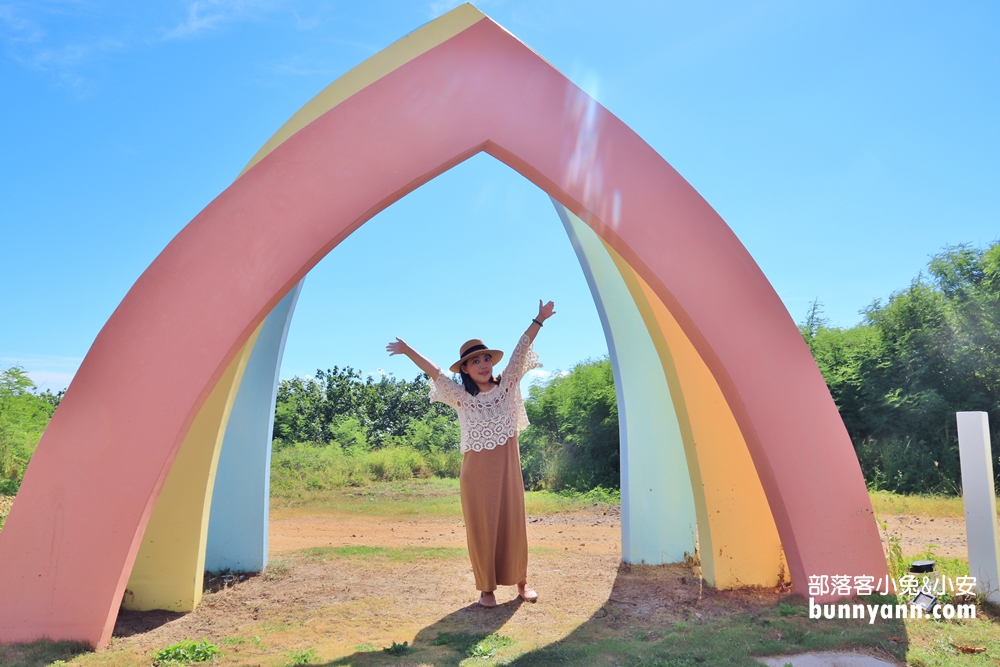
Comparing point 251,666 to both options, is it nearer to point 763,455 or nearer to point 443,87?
point 763,455

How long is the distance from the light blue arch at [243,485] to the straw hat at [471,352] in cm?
206

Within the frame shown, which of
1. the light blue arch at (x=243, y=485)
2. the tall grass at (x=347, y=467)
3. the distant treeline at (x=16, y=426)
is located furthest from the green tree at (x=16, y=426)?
the light blue arch at (x=243, y=485)

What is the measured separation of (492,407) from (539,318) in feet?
2.50

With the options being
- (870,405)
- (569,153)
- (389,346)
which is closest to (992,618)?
(569,153)

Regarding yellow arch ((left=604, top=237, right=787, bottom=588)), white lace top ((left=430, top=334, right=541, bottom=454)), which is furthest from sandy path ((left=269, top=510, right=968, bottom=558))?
white lace top ((left=430, top=334, right=541, bottom=454))

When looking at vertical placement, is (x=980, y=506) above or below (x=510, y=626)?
above

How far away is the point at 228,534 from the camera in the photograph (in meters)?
6.37

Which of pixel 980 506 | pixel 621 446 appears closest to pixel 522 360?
pixel 621 446

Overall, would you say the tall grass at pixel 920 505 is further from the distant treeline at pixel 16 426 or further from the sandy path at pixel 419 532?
the distant treeline at pixel 16 426

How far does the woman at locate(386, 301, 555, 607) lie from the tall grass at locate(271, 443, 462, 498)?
9.74 metres

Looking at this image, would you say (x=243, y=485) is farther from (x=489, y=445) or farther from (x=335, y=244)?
(x=335, y=244)

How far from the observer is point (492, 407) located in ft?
16.6

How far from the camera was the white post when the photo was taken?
465 cm

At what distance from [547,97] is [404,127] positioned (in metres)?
1.04
